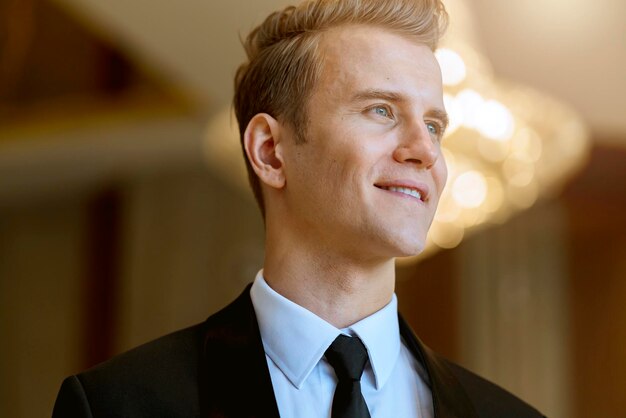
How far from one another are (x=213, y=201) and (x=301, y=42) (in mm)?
6459

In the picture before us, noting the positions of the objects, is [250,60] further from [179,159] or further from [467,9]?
[179,159]

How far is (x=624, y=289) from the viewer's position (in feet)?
24.7

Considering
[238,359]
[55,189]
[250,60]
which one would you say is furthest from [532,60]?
[55,189]

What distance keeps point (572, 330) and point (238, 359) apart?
19.9ft

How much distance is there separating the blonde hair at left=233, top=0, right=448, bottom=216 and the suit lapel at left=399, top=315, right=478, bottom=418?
1.39 ft

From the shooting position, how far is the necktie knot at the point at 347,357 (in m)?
1.84

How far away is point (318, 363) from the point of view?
1.90m

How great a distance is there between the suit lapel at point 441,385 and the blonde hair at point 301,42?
42 cm

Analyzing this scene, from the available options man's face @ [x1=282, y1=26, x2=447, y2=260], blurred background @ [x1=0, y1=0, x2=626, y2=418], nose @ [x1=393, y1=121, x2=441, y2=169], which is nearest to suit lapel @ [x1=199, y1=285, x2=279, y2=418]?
man's face @ [x1=282, y1=26, x2=447, y2=260]

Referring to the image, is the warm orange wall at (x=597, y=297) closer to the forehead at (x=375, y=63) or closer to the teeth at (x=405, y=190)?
the forehead at (x=375, y=63)

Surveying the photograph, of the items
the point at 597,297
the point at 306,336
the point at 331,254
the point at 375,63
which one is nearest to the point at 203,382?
the point at 306,336

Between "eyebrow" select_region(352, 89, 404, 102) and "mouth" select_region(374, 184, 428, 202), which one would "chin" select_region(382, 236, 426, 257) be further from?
"eyebrow" select_region(352, 89, 404, 102)

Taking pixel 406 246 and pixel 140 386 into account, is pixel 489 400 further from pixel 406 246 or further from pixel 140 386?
pixel 140 386

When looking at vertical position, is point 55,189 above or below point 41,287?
above
